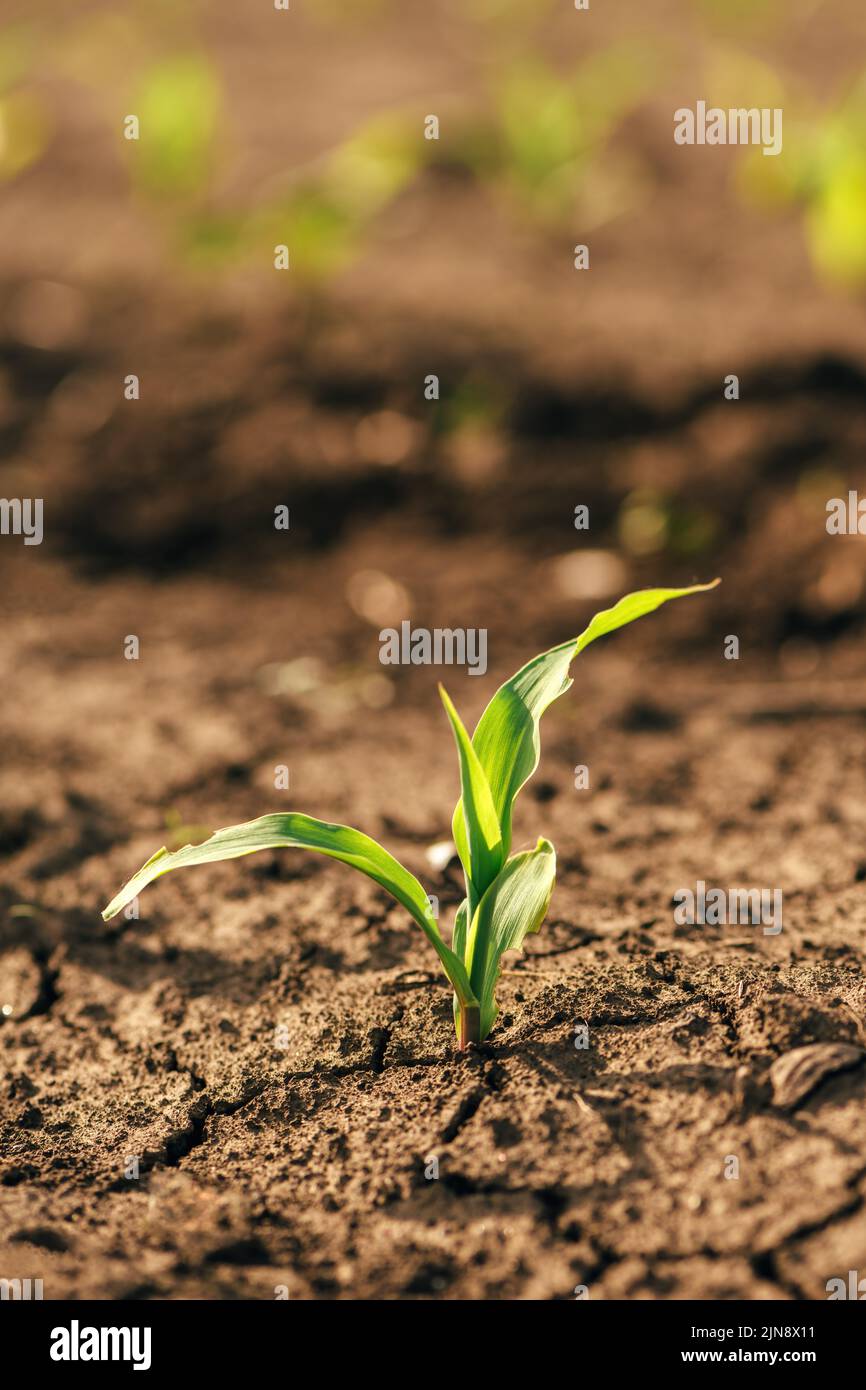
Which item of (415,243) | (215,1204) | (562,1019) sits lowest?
(215,1204)

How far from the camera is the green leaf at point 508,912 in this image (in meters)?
1.50

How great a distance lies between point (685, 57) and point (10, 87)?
2998 millimetres

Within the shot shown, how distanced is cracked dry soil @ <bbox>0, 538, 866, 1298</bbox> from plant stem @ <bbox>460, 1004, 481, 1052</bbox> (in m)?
0.03

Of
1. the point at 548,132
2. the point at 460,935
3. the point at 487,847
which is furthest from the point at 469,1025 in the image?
the point at 548,132

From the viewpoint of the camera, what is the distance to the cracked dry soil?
1357 mm

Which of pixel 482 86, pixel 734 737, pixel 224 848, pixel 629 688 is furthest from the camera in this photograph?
pixel 482 86

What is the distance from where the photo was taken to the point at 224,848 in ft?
4.67

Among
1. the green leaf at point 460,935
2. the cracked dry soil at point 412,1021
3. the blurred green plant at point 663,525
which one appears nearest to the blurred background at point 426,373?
the blurred green plant at point 663,525

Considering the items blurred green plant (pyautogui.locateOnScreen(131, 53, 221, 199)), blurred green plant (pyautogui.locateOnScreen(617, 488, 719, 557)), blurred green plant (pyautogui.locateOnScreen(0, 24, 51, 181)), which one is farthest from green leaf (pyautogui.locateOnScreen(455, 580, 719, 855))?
blurred green plant (pyautogui.locateOnScreen(0, 24, 51, 181))

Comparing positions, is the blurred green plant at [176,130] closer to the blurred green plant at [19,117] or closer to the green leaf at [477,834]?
the blurred green plant at [19,117]

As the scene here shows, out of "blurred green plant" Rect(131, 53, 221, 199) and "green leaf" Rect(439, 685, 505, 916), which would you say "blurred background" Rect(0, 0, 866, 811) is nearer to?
"blurred green plant" Rect(131, 53, 221, 199)

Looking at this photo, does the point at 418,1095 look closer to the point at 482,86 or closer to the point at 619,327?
the point at 619,327

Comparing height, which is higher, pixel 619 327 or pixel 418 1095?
pixel 619 327
